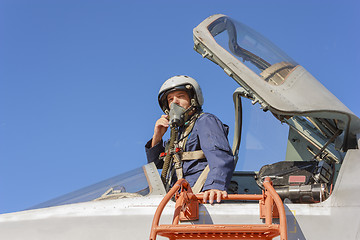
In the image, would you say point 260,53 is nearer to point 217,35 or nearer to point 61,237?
point 217,35

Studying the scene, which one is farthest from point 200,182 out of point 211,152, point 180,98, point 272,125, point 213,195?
point 272,125

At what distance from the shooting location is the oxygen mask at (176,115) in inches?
175

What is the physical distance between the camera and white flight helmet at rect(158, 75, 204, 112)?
478cm

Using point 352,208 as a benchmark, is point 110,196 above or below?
above

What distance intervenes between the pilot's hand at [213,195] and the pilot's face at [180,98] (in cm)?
152

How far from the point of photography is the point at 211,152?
12.6ft

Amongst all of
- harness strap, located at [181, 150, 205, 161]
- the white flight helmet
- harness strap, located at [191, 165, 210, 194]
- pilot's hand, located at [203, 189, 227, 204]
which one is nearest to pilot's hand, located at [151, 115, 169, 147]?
the white flight helmet

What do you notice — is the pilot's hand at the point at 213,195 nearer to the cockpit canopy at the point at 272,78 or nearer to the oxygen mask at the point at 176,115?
the cockpit canopy at the point at 272,78

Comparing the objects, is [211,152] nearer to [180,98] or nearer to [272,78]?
[272,78]

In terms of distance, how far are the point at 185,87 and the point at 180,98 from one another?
132mm

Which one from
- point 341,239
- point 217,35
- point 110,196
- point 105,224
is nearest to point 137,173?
point 110,196

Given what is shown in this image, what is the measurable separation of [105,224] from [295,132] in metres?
2.63

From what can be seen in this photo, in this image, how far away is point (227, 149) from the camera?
387 centimetres

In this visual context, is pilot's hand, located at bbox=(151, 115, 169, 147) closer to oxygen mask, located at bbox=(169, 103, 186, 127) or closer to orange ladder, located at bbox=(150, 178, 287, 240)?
oxygen mask, located at bbox=(169, 103, 186, 127)
